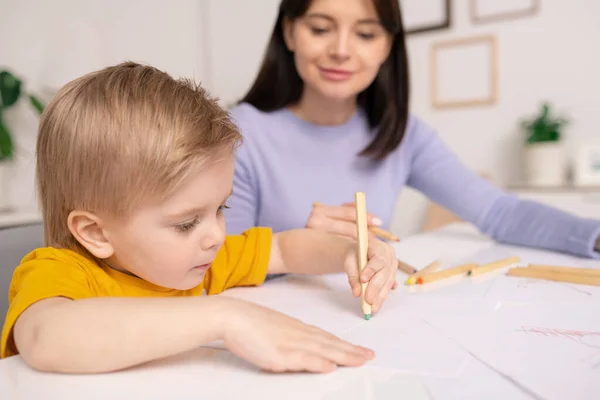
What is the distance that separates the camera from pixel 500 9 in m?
2.35

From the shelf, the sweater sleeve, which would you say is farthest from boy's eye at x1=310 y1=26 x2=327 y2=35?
the shelf

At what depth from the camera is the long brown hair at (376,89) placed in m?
1.14

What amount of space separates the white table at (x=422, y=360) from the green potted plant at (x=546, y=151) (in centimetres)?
164

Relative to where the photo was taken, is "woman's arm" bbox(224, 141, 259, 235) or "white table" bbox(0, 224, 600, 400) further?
"woman's arm" bbox(224, 141, 259, 235)

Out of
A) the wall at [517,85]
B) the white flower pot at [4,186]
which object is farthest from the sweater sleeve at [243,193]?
the wall at [517,85]

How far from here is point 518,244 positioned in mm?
1023

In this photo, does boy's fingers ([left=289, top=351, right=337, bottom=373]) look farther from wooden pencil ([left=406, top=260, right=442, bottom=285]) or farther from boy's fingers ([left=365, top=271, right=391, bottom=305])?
wooden pencil ([left=406, top=260, right=442, bottom=285])

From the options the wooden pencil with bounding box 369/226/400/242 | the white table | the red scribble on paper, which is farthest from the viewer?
the wooden pencil with bounding box 369/226/400/242

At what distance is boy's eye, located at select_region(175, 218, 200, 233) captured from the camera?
0.53 m

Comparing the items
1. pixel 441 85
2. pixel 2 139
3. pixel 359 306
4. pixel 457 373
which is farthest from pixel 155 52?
pixel 457 373

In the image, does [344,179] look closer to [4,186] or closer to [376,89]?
[376,89]

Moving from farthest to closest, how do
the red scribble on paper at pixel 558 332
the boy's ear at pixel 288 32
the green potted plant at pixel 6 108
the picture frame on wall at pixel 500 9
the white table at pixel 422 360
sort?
the picture frame on wall at pixel 500 9 < the green potted plant at pixel 6 108 < the boy's ear at pixel 288 32 < the red scribble on paper at pixel 558 332 < the white table at pixel 422 360

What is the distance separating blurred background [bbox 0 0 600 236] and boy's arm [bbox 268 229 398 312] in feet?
→ 4.36

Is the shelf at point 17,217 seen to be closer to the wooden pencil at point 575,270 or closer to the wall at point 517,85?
the wooden pencil at point 575,270
